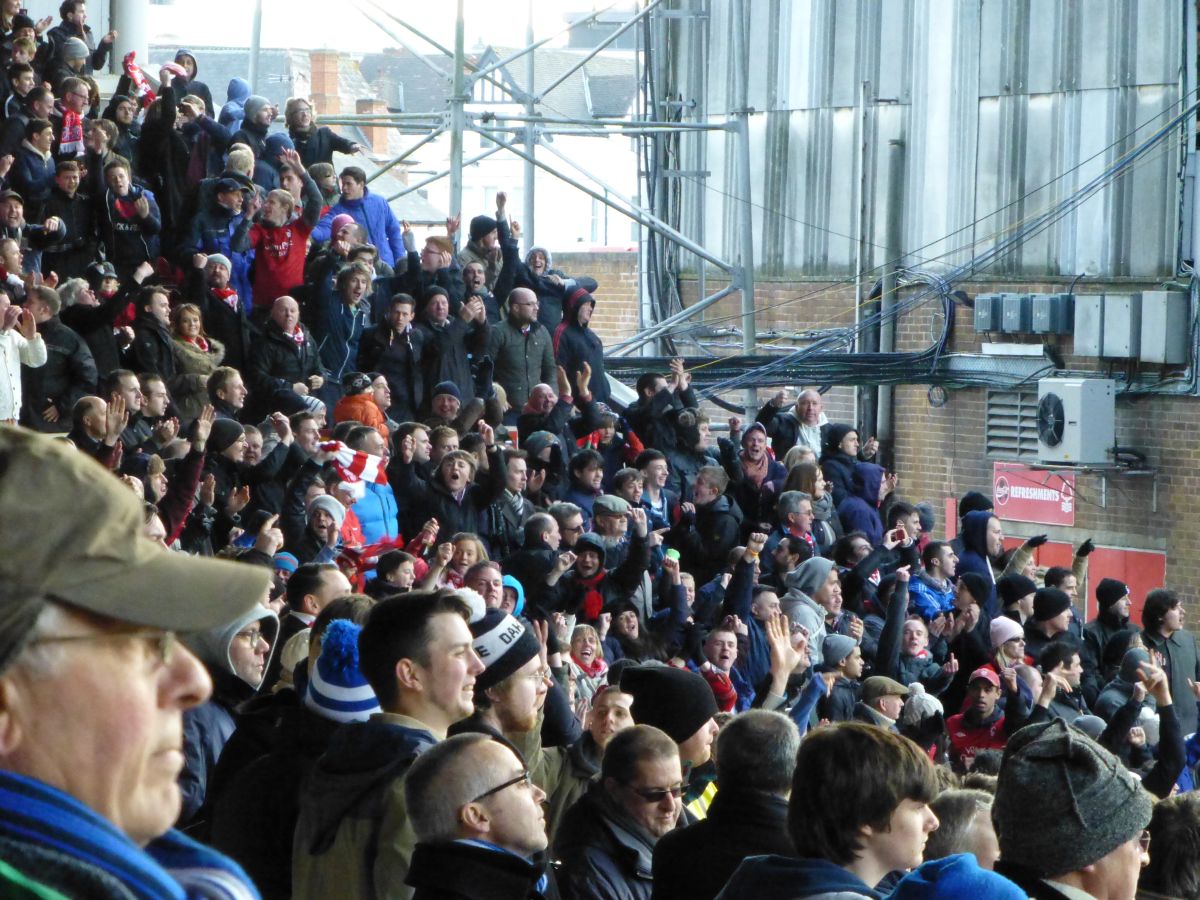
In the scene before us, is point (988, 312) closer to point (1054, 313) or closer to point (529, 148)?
point (1054, 313)

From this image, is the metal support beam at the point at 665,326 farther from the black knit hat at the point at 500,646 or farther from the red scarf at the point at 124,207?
the black knit hat at the point at 500,646

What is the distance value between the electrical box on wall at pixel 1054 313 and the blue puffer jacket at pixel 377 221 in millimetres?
6724

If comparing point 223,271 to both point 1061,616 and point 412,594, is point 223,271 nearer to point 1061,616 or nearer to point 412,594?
point 1061,616

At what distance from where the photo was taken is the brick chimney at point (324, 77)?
1860 inches

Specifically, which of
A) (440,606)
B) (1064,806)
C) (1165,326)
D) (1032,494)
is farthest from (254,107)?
(1064,806)

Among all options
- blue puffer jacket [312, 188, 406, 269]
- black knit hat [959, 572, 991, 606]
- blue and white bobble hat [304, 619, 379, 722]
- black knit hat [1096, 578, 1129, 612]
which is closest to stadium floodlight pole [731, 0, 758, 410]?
blue puffer jacket [312, 188, 406, 269]

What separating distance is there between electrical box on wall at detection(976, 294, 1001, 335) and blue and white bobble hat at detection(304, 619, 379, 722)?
580 inches

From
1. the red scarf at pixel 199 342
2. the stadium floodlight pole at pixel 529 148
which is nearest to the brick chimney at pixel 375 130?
the stadium floodlight pole at pixel 529 148

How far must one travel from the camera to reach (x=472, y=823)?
333cm

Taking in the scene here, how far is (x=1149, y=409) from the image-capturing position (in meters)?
17.2

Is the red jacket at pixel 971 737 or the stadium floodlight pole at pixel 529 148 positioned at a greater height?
the stadium floodlight pole at pixel 529 148

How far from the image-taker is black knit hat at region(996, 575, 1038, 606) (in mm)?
11477

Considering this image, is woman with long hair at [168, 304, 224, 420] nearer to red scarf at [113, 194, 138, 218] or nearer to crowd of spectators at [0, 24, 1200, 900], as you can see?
crowd of spectators at [0, 24, 1200, 900]

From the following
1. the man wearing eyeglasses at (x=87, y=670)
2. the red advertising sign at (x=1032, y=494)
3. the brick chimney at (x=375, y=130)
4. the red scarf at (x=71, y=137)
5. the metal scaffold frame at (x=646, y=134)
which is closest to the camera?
the man wearing eyeglasses at (x=87, y=670)
